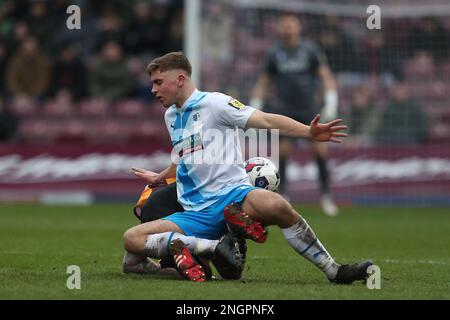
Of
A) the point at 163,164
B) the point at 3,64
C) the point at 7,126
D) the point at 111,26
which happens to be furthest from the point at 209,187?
the point at 111,26

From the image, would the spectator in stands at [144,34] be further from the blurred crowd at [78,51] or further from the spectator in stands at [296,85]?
the spectator in stands at [296,85]

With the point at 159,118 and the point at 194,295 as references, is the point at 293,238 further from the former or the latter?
the point at 159,118

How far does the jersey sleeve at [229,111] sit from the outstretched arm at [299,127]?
53mm

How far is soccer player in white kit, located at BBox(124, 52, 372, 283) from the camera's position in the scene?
642 centimetres

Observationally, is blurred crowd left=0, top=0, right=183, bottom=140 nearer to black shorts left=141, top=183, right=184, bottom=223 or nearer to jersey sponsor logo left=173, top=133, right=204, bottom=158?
black shorts left=141, top=183, right=184, bottom=223

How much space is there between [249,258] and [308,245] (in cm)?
198

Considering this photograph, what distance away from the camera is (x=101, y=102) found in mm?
17922

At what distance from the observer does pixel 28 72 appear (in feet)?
59.8

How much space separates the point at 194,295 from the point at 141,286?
52cm

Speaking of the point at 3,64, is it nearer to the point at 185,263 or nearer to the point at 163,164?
the point at 163,164

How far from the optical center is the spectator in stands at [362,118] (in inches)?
676

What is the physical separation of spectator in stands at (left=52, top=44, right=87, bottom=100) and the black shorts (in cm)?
1100

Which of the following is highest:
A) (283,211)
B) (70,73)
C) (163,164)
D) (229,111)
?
(229,111)
